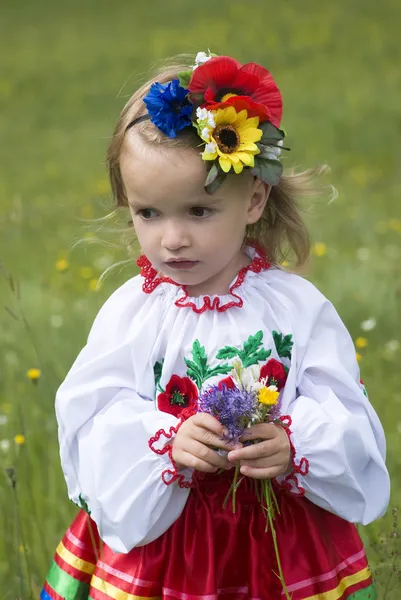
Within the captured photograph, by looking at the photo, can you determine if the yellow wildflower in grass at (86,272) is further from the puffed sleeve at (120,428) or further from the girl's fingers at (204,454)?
the girl's fingers at (204,454)

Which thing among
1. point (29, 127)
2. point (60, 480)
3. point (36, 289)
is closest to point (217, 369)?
point (60, 480)

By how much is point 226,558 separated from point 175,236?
84cm

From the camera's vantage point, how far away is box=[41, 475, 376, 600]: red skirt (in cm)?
279

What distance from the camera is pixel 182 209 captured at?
106 inches

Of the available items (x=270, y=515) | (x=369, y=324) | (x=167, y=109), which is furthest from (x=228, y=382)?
(x=369, y=324)

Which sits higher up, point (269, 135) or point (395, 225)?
point (269, 135)

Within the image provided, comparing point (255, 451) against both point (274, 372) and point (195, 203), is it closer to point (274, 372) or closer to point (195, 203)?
point (274, 372)

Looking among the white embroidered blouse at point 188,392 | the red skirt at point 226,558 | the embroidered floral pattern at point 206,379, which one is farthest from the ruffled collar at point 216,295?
the red skirt at point 226,558

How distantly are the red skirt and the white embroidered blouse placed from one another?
2.7 inches

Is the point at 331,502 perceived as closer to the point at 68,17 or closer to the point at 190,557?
the point at 190,557

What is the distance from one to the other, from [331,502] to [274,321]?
486 mm

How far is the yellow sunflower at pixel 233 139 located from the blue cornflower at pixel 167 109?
0.08 meters

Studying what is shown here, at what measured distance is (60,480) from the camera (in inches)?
161

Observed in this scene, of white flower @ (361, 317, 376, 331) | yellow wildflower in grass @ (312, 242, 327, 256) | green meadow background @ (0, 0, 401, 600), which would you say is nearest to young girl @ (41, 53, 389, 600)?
green meadow background @ (0, 0, 401, 600)
